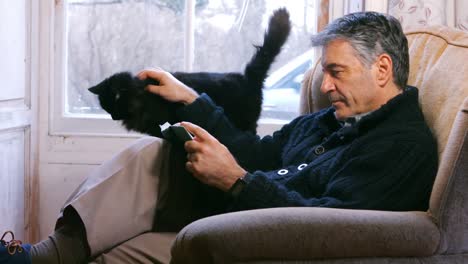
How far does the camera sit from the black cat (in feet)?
6.09

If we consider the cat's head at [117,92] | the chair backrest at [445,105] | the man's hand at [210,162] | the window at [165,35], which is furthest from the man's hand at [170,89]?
the window at [165,35]

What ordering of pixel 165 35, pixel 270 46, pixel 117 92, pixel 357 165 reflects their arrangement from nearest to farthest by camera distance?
pixel 357 165 → pixel 117 92 → pixel 270 46 → pixel 165 35

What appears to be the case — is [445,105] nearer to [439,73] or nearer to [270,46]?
[439,73]

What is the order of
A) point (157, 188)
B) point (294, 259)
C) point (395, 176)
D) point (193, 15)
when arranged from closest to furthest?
point (294, 259), point (395, 176), point (157, 188), point (193, 15)

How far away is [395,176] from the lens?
122 cm

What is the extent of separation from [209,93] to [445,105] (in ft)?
2.86

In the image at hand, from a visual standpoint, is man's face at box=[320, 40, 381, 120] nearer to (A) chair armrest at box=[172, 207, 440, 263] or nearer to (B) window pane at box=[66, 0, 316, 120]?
(A) chair armrest at box=[172, 207, 440, 263]

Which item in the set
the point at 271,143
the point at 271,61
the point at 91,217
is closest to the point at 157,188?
the point at 91,217

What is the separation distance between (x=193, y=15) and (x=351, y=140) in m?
1.29

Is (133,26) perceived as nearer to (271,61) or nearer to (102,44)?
(102,44)

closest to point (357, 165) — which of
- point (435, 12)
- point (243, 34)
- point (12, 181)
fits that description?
point (435, 12)

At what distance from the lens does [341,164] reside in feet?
4.45

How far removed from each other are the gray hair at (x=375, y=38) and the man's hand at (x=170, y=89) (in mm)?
441

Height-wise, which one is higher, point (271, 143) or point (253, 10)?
point (253, 10)
